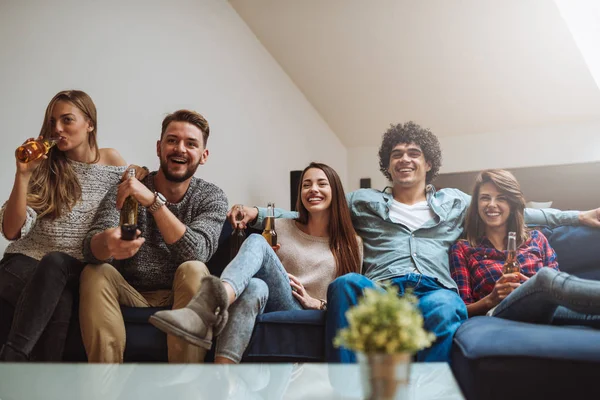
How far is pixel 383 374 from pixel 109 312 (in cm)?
117

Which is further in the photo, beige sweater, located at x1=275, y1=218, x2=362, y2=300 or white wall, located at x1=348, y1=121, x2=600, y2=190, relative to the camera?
white wall, located at x1=348, y1=121, x2=600, y2=190

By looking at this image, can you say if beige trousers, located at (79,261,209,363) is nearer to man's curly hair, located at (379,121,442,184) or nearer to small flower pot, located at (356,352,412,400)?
small flower pot, located at (356,352,412,400)

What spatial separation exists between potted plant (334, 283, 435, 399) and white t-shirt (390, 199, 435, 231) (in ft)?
4.68

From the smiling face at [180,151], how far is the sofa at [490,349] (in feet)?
1.97

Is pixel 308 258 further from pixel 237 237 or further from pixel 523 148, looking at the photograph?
pixel 523 148

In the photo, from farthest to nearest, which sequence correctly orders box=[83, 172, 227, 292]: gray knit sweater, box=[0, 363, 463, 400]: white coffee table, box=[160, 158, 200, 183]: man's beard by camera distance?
box=[160, 158, 200, 183]: man's beard → box=[83, 172, 227, 292]: gray knit sweater → box=[0, 363, 463, 400]: white coffee table

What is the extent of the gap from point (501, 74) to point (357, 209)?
2.27 metres

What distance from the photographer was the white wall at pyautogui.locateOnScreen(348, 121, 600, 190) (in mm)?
3871

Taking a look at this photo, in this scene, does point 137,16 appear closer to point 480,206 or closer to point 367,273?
point 367,273

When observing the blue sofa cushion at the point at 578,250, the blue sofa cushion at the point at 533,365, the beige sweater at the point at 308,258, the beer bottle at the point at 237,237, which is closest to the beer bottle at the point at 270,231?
the beige sweater at the point at 308,258

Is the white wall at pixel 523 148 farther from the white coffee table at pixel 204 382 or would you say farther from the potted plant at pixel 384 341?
the potted plant at pixel 384 341

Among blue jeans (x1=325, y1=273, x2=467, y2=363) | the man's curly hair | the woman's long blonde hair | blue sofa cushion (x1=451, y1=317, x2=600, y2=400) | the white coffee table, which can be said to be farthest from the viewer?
the man's curly hair

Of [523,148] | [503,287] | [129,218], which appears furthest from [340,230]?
[523,148]

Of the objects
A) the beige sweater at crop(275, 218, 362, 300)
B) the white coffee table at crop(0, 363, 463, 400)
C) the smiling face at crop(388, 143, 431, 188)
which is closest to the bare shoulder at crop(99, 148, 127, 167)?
the beige sweater at crop(275, 218, 362, 300)
